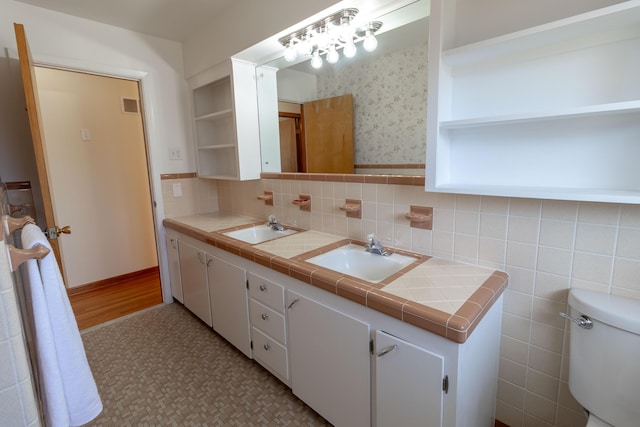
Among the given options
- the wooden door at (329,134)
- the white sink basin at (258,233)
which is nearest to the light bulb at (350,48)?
the wooden door at (329,134)

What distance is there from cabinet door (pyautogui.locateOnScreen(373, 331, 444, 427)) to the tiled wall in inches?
20.9

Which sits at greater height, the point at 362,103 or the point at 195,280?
the point at 362,103

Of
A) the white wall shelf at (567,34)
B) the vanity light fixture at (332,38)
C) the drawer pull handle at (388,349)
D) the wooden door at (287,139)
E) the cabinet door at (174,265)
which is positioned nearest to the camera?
the white wall shelf at (567,34)

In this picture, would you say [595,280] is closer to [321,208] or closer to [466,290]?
[466,290]

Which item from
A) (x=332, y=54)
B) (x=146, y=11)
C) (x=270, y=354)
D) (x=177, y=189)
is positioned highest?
(x=146, y=11)

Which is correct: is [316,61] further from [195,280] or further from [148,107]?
[195,280]

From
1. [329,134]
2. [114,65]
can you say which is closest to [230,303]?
[329,134]

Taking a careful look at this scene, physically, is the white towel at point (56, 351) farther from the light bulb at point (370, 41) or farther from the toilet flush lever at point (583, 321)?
the light bulb at point (370, 41)

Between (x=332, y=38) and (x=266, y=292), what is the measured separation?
1509 mm

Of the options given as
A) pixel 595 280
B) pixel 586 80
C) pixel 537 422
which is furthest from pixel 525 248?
pixel 537 422

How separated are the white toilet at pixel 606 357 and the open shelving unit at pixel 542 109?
37 cm

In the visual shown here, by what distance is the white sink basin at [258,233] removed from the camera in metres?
2.23

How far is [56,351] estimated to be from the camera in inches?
31.9

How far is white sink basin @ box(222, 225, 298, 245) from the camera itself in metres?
2.23
